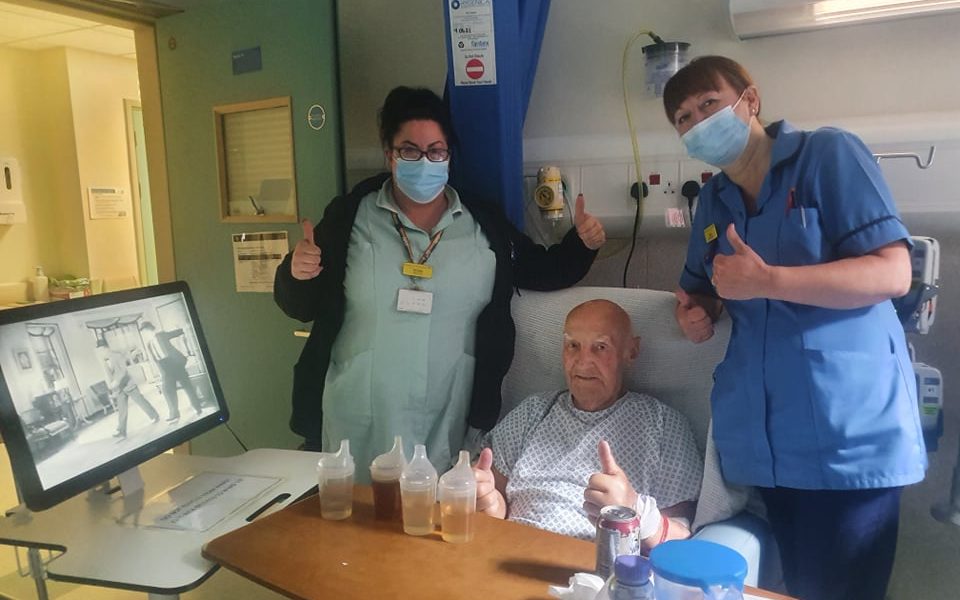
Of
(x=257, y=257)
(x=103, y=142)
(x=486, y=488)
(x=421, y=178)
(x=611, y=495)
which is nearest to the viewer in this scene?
(x=611, y=495)

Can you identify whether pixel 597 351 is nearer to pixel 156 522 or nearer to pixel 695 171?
pixel 695 171

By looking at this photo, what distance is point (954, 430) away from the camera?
6.11 ft

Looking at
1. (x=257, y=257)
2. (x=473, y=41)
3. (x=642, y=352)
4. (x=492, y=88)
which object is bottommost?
(x=642, y=352)

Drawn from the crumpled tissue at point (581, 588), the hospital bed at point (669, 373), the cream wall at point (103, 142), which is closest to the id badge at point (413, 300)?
the hospital bed at point (669, 373)

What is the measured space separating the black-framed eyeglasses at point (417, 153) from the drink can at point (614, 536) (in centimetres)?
113

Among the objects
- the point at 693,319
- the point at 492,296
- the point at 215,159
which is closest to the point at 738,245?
the point at 693,319

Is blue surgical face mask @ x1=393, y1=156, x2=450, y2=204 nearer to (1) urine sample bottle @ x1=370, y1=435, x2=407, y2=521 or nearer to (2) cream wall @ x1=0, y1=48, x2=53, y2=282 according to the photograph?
(1) urine sample bottle @ x1=370, y1=435, x2=407, y2=521

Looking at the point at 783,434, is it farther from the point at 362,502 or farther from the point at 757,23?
the point at 757,23

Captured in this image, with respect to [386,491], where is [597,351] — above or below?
above

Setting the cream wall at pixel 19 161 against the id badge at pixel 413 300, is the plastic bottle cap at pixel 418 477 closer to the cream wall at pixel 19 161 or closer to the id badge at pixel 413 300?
the id badge at pixel 413 300

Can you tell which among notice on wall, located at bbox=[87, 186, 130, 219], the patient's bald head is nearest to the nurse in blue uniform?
the patient's bald head

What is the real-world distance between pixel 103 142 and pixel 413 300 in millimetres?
4643

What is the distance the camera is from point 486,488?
148 cm

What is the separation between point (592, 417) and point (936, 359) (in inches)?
39.0
